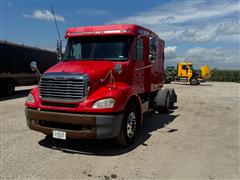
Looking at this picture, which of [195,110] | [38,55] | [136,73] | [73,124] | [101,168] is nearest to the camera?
[101,168]

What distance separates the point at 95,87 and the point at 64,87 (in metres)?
0.64

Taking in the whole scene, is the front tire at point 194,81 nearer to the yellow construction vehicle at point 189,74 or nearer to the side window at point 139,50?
the yellow construction vehicle at point 189,74

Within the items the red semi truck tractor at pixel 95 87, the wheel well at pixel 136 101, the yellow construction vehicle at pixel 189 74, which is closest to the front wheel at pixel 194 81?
the yellow construction vehicle at pixel 189 74

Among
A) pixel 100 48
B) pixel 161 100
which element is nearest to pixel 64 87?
pixel 100 48

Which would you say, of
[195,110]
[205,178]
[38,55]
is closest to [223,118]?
[195,110]

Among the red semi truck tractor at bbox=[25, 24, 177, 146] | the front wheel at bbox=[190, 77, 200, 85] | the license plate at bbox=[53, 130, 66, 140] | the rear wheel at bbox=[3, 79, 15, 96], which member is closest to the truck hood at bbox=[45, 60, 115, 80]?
the red semi truck tractor at bbox=[25, 24, 177, 146]

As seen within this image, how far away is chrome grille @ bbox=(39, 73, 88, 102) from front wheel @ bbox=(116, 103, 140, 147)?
112 centimetres

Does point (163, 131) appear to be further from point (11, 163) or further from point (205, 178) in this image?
point (11, 163)

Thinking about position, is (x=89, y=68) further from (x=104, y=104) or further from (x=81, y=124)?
(x=81, y=124)

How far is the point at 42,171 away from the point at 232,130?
18.9ft

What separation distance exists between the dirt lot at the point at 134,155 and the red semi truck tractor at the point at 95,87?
0.47 meters

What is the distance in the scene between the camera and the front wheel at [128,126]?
20.0 ft

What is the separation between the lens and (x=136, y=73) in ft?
23.8

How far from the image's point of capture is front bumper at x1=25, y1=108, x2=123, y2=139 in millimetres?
5520
